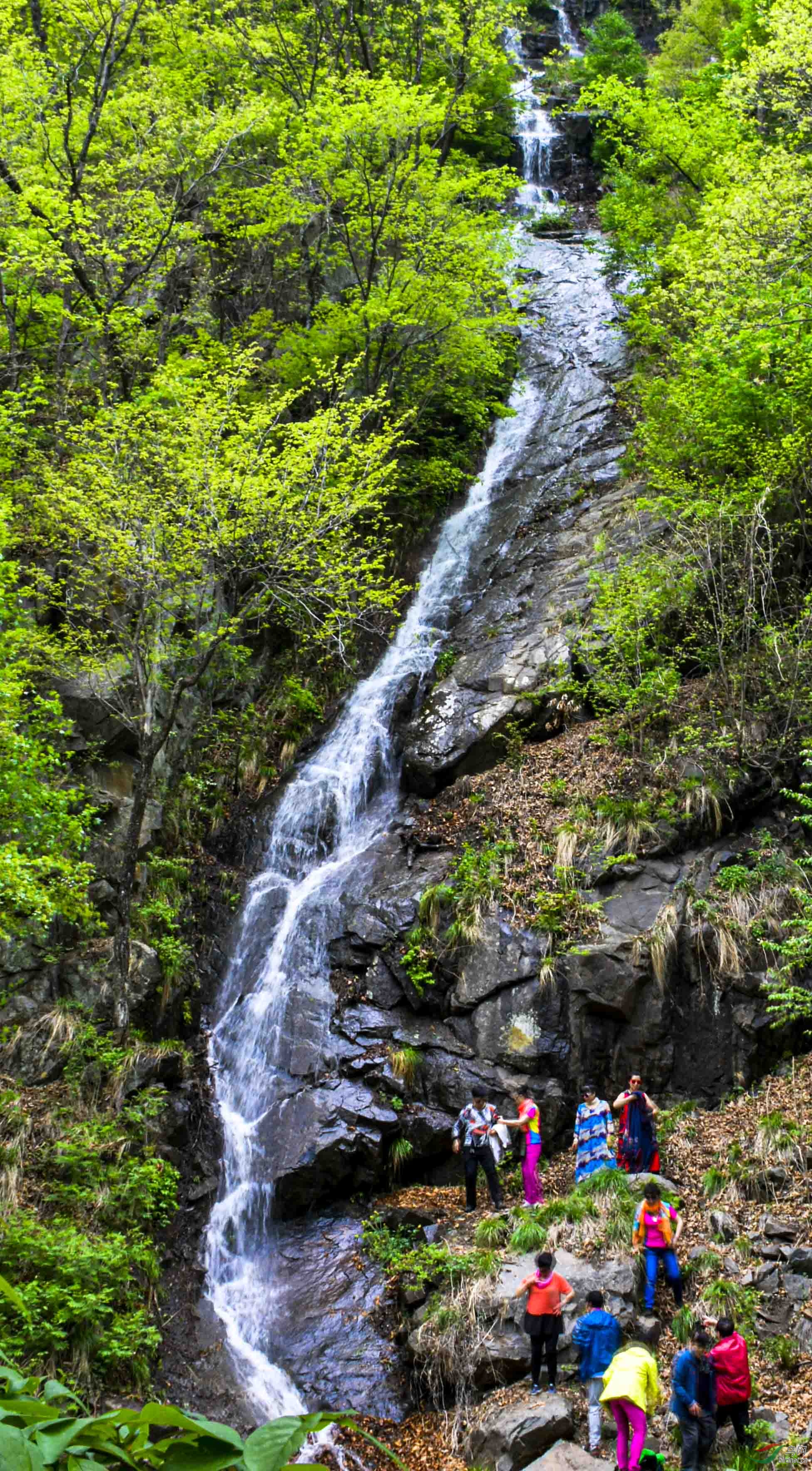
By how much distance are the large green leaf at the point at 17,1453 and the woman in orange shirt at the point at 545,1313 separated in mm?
7766

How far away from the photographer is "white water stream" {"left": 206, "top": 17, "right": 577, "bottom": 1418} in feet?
33.1

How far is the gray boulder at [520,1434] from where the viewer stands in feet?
24.0

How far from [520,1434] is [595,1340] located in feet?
2.96

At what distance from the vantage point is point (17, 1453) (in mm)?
837

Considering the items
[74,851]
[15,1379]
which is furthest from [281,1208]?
[15,1379]

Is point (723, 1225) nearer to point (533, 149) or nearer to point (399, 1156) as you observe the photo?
point (399, 1156)

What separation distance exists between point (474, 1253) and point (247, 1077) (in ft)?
12.8

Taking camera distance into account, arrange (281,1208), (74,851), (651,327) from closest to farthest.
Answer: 1. (281,1208)
2. (74,851)
3. (651,327)

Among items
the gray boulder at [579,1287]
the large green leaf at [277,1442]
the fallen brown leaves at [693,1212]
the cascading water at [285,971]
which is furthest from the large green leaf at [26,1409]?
the cascading water at [285,971]

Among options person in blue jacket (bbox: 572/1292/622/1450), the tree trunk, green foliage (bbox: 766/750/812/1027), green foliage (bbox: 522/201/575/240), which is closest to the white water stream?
the tree trunk

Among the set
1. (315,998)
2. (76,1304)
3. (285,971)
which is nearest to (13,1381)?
(76,1304)

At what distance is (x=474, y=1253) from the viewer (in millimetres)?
9297

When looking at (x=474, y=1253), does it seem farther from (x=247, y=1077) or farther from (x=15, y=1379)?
(x=15, y=1379)

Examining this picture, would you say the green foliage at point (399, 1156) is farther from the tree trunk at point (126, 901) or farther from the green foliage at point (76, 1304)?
the tree trunk at point (126, 901)
